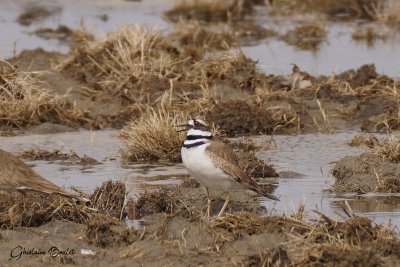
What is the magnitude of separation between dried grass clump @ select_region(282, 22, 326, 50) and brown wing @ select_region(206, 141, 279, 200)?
39.6 ft

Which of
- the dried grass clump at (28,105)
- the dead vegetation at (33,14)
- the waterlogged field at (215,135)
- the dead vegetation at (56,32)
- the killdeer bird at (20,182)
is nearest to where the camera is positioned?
the waterlogged field at (215,135)

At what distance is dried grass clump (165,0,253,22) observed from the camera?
84.5 ft

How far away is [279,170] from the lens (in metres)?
12.6

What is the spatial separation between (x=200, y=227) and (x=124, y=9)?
1814 centimetres

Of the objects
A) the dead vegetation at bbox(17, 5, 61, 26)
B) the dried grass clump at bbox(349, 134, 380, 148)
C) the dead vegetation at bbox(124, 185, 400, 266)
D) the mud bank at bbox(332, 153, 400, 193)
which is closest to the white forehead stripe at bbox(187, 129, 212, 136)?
the dead vegetation at bbox(124, 185, 400, 266)

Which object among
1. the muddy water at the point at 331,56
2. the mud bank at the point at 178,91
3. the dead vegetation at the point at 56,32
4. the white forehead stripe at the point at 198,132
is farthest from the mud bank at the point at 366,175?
the dead vegetation at the point at 56,32

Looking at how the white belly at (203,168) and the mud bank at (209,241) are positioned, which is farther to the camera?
the white belly at (203,168)

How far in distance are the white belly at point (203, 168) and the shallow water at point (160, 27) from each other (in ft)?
22.4

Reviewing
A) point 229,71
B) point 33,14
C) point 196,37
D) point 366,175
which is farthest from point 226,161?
point 33,14

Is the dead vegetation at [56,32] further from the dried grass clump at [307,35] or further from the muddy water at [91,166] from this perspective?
the muddy water at [91,166]

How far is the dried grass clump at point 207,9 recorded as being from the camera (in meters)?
25.8

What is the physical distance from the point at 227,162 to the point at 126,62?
6473mm

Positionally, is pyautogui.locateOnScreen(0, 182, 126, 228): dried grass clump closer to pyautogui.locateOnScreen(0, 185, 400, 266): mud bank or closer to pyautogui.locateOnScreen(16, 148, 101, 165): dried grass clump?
pyautogui.locateOnScreen(0, 185, 400, 266): mud bank

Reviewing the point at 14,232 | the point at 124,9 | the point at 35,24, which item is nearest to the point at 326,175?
the point at 14,232
